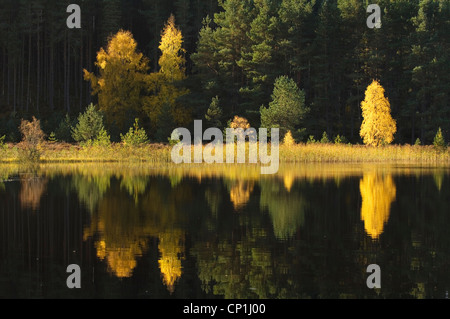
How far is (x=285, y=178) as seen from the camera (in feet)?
134

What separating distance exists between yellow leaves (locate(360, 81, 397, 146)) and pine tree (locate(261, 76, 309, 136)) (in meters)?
7.02

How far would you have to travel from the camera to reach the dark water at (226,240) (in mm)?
13828

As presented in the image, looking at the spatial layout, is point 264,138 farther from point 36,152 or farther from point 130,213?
point 130,213

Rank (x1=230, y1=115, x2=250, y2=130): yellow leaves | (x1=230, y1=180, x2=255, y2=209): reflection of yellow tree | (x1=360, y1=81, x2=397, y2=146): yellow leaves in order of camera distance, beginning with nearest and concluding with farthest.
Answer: (x1=230, y1=180, x2=255, y2=209): reflection of yellow tree < (x1=230, y1=115, x2=250, y2=130): yellow leaves < (x1=360, y1=81, x2=397, y2=146): yellow leaves

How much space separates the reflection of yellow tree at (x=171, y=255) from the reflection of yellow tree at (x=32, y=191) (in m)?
8.71

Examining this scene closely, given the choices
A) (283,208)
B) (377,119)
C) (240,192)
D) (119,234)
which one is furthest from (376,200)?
(377,119)

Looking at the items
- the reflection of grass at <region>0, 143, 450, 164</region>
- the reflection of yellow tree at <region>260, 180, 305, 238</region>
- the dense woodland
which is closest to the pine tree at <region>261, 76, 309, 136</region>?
the dense woodland

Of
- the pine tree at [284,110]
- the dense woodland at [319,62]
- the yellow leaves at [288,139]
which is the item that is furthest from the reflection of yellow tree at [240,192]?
the dense woodland at [319,62]

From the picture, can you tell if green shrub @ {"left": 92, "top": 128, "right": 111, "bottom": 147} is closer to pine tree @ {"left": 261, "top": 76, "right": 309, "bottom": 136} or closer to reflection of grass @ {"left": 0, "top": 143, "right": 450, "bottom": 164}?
reflection of grass @ {"left": 0, "top": 143, "right": 450, "bottom": 164}

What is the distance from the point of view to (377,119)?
69562 mm

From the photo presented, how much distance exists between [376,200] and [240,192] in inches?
280

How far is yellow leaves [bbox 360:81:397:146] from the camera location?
69250mm

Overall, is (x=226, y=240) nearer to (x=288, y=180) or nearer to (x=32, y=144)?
(x=288, y=180)

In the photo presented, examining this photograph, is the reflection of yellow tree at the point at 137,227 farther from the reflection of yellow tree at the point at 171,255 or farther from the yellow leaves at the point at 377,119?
the yellow leaves at the point at 377,119
